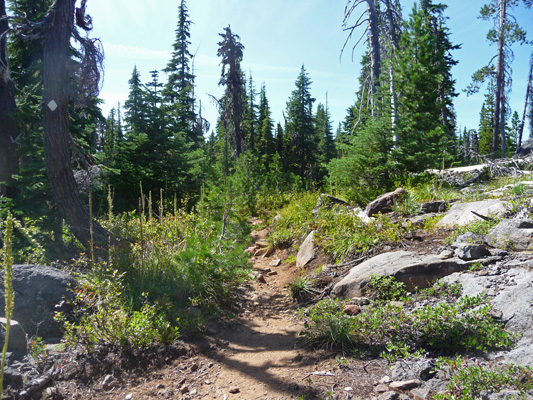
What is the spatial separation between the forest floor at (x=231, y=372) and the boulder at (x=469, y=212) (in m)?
3.42

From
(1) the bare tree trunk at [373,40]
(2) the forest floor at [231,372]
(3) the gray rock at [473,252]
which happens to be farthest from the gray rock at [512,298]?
(1) the bare tree trunk at [373,40]

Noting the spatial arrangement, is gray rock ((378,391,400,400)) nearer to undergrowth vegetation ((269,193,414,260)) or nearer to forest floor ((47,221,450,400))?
forest floor ((47,221,450,400))

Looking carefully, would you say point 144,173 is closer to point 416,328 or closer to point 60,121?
point 60,121

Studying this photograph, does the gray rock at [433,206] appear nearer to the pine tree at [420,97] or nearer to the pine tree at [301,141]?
the pine tree at [420,97]

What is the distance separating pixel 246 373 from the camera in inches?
137

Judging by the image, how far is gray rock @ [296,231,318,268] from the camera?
6.83 metres

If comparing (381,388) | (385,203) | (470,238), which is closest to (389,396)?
(381,388)

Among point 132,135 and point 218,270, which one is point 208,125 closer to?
point 132,135

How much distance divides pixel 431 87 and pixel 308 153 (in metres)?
18.3

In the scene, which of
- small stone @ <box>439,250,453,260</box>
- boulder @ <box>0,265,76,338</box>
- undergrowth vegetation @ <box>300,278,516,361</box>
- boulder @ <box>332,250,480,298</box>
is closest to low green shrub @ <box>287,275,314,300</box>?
boulder @ <box>332,250,480,298</box>

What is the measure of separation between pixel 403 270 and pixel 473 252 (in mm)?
890

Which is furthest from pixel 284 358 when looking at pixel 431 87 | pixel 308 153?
pixel 308 153

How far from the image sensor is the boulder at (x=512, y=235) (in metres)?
4.40

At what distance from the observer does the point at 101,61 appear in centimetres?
773
